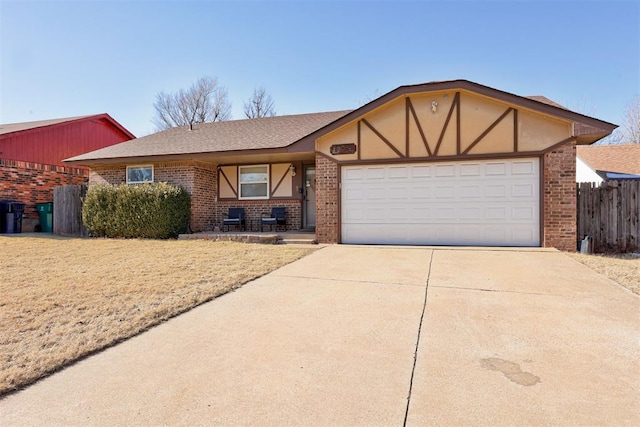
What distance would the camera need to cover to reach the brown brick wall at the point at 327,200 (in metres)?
9.80

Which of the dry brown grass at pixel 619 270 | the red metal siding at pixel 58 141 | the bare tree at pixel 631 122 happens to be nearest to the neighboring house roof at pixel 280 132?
the dry brown grass at pixel 619 270

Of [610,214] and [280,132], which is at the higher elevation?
[280,132]

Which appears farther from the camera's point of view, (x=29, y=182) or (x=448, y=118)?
(x=29, y=182)

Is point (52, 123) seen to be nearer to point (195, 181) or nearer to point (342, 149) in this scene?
point (195, 181)

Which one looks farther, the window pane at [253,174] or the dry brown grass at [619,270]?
the window pane at [253,174]

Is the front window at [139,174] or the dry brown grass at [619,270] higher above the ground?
the front window at [139,174]

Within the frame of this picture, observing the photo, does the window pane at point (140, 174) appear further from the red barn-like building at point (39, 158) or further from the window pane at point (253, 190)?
the red barn-like building at point (39, 158)

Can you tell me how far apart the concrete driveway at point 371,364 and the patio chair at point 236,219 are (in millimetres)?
7856

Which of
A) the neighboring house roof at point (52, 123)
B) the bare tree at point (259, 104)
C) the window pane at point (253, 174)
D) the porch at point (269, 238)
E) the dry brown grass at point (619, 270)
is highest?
the bare tree at point (259, 104)

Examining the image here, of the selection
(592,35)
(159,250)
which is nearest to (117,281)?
(159,250)

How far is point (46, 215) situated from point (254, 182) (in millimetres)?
9397

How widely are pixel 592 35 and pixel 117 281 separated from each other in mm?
15753

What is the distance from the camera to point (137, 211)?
11.2 metres

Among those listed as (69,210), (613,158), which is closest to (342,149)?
(69,210)
